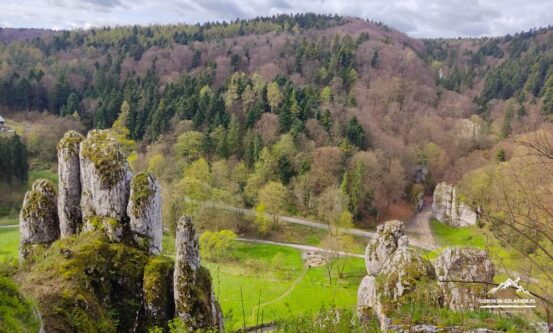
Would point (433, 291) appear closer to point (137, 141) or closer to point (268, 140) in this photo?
point (268, 140)

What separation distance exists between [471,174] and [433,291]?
41261 mm

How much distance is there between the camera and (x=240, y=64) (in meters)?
108

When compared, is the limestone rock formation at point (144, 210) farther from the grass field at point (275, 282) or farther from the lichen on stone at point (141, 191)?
the grass field at point (275, 282)

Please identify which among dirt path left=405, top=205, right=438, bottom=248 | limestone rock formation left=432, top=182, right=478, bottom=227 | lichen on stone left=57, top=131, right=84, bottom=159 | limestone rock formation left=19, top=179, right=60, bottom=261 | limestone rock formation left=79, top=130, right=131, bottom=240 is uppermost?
lichen on stone left=57, top=131, right=84, bottom=159

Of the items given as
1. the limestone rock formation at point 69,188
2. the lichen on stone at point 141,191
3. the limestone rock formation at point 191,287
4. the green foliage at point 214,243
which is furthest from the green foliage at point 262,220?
the limestone rock formation at point 191,287

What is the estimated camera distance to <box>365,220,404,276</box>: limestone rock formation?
2202 centimetres

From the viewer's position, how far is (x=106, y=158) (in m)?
16.2

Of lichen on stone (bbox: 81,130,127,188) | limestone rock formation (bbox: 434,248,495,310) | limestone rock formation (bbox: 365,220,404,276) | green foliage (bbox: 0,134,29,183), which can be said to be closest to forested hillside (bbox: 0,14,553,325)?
green foliage (bbox: 0,134,29,183)

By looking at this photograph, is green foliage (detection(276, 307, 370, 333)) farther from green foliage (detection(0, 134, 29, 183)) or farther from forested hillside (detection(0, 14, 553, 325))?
green foliage (detection(0, 134, 29, 183))

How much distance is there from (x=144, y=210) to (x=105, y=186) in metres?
1.89

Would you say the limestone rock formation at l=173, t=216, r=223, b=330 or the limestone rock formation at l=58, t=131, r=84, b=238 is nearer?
the limestone rock formation at l=173, t=216, r=223, b=330

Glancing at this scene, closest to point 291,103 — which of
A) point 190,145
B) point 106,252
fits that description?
point 190,145

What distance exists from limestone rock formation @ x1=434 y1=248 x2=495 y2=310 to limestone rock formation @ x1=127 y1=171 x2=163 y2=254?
36.6ft

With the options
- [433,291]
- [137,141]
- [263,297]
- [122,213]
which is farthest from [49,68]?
[433,291]
